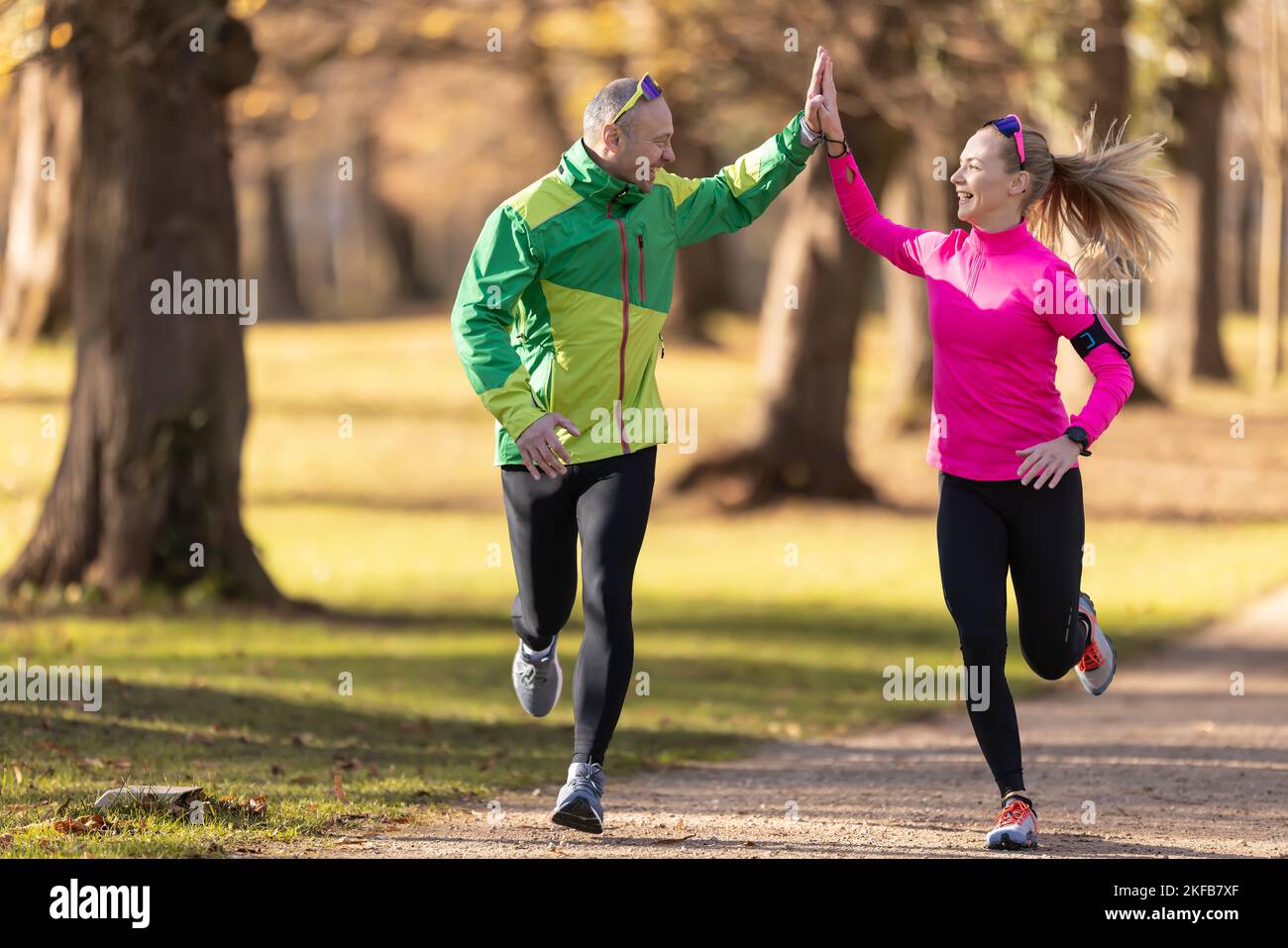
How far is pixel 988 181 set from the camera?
610cm

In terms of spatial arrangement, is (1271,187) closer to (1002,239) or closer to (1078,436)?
(1002,239)

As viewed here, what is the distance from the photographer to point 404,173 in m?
44.3

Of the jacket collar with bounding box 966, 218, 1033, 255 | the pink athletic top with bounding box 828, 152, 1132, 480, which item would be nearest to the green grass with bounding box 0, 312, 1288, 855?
the pink athletic top with bounding box 828, 152, 1132, 480

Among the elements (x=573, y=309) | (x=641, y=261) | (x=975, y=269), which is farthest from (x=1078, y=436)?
(x=573, y=309)

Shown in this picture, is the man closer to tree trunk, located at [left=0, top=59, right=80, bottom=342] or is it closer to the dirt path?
the dirt path

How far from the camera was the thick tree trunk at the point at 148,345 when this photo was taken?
12.4 m

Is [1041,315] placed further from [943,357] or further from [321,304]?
[321,304]

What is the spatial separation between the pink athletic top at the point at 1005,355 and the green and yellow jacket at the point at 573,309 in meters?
0.93

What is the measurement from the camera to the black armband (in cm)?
600

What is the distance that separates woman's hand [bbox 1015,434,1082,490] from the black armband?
1.00 feet

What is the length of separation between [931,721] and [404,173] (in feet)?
118

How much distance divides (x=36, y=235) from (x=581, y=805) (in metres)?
25.7

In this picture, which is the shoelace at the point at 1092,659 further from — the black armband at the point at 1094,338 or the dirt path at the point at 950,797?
the black armband at the point at 1094,338

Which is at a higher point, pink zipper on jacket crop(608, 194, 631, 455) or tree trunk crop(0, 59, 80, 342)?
tree trunk crop(0, 59, 80, 342)
